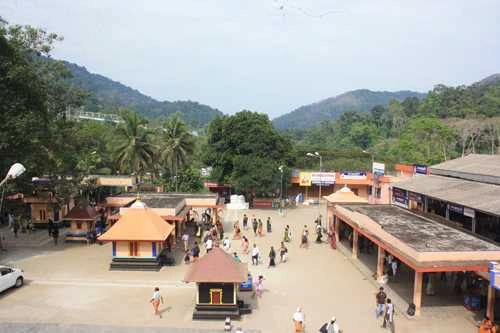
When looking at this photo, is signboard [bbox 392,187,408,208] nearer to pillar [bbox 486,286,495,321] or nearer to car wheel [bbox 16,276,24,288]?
pillar [bbox 486,286,495,321]

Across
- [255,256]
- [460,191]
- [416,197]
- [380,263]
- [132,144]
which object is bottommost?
[255,256]

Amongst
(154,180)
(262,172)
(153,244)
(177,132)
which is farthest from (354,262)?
(154,180)

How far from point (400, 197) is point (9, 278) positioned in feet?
66.8

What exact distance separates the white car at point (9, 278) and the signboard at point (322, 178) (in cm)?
3071

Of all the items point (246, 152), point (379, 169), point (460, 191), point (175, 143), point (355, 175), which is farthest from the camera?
point (355, 175)

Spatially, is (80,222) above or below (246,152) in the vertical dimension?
below

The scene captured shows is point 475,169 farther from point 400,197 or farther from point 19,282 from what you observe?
point 19,282

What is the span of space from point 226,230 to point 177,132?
49.8ft

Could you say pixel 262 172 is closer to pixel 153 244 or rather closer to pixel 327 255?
pixel 327 255

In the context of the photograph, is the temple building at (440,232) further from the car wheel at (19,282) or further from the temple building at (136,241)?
the car wheel at (19,282)

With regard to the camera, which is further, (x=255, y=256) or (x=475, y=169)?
(x=475, y=169)

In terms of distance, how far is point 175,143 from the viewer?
4128 centimetres

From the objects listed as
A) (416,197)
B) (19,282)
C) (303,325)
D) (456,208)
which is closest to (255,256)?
(303,325)

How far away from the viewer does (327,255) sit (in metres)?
23.7
